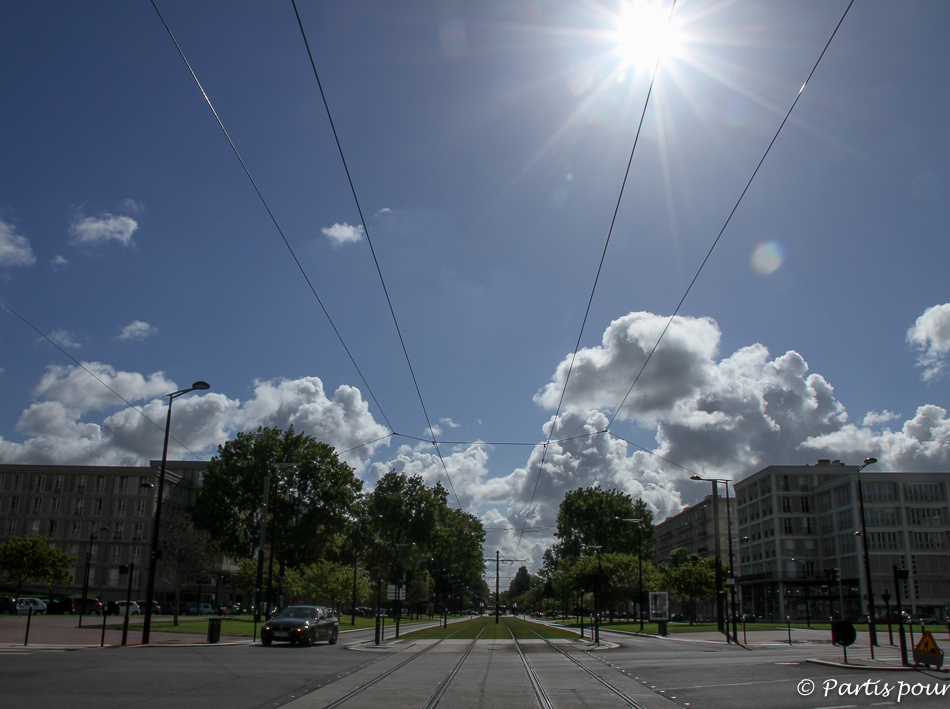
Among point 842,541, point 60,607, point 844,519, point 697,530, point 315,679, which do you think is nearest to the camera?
point 315,679

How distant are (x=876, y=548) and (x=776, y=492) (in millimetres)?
12491

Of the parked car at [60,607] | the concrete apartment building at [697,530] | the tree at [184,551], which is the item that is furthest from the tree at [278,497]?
the concrete apartment building at [697,530]

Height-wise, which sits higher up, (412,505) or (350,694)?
(412,505)

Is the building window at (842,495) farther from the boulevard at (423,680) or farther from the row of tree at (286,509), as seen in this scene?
the boulevard at (423,680)

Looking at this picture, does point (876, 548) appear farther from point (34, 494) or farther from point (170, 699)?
point (34, 494)

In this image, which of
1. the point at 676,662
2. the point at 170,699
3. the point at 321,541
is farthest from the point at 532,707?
the point at 321,541

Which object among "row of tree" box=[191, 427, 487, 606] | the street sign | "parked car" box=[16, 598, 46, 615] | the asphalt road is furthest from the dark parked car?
"parked car" box=[16, 598, 46, 615]

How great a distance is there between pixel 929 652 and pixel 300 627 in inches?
813

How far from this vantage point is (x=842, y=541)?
81625mm

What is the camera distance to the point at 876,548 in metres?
79.1

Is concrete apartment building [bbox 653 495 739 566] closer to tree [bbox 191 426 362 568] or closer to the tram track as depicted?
tree [bbox 191 426 362 568]

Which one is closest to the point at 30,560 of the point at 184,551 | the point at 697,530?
the point at 184,551

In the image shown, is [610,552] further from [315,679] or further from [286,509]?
[315,679]

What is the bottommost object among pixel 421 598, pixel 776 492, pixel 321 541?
pixel 421 598
